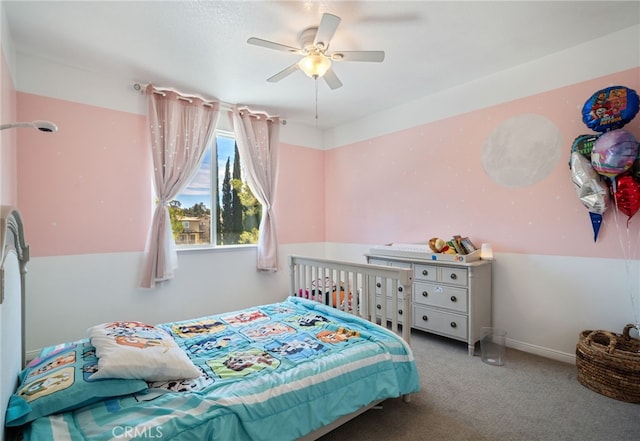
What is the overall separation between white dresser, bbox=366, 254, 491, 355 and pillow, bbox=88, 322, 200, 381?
7.65 feet

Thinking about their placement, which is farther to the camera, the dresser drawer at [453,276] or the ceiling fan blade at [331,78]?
the dresser drawer at [453,276]

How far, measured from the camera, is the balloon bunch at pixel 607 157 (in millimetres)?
2168

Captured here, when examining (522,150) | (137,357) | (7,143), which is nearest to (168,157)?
(7,143)

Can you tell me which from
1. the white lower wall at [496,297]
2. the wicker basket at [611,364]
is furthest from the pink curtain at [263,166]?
the wicker basket at [611,364]

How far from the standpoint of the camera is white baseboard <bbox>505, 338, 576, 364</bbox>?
2625 mm

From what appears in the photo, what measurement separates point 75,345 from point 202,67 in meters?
2.45

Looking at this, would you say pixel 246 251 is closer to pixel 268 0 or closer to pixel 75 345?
pixel 75 345

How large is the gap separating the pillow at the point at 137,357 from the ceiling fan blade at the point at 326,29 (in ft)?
6.61

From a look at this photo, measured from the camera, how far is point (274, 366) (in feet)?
5.28

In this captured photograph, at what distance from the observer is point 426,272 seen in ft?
10.3

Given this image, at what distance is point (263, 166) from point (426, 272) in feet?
7.85

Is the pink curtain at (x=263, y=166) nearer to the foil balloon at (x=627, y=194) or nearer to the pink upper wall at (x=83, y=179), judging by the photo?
the pink upper wall at (x=83, y=179)

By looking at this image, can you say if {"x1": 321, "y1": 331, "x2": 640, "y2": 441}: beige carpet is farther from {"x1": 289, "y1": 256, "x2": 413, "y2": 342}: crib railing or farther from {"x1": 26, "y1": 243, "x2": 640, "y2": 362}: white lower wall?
{"x1": 289, "y1": 256, "x2": 413, "y2": 342}: crib railing

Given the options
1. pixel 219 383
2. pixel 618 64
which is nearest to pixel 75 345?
pixel 219 383
